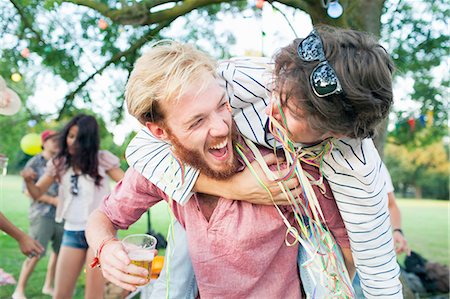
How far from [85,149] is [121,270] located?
3.03 metres

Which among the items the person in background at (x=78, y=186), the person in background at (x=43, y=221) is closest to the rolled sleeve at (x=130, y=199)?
the person in background at (x=78, y=186)

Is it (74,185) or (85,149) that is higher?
(85,149)

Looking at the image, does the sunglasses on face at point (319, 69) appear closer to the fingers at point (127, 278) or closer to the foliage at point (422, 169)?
the fingers at point (127, 278)

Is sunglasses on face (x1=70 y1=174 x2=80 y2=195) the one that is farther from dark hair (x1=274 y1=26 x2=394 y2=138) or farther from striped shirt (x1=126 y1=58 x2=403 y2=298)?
dark hair (x1=274 y1=26 x2=394 y2=138)

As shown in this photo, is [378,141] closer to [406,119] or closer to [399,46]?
[399,46]

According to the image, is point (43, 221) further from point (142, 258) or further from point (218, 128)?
point (218, 128)

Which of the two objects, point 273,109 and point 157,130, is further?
point 157,130

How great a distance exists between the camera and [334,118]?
4.42 feet

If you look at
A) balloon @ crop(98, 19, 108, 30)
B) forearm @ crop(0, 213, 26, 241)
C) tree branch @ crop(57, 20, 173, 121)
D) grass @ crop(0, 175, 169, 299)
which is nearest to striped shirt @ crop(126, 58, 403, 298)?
grass @ crop(0, 175, 169, 299)

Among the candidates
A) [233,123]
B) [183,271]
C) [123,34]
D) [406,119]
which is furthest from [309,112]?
[406,119]

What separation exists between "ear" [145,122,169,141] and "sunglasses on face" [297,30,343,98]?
22.5 inches

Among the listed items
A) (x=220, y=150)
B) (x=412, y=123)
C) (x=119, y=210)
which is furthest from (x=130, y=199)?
(x=412, y=123)

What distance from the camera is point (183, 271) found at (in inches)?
71.7

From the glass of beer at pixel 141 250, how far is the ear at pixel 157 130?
0.39 metres
